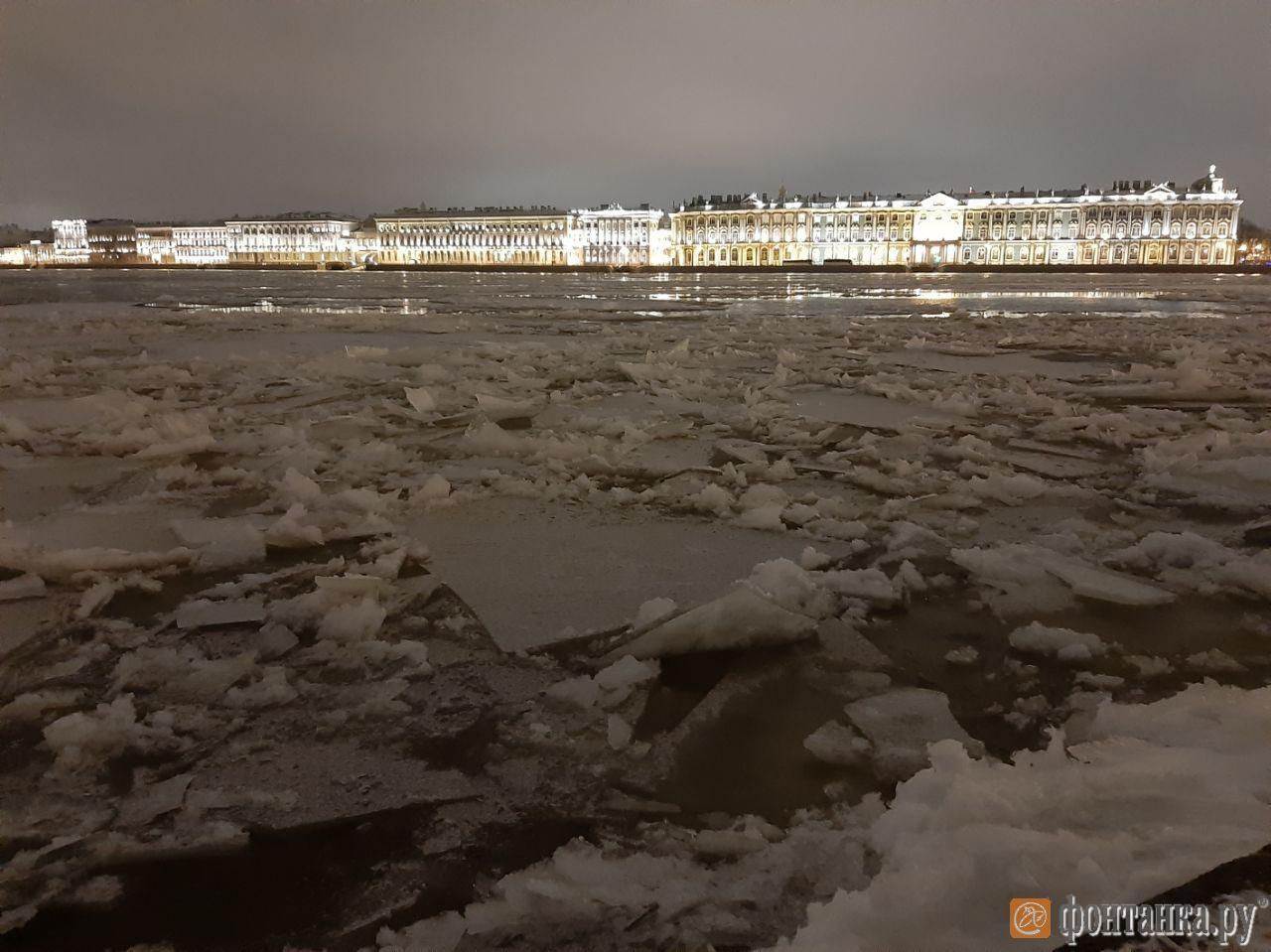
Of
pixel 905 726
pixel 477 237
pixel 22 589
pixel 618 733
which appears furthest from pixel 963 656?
pixel 477 237

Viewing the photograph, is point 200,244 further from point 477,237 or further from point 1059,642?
point 1059,642

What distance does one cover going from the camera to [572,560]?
258cm

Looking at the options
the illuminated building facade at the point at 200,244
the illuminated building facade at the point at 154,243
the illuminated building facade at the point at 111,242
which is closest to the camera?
the illuminated building facade at the point at 200,244

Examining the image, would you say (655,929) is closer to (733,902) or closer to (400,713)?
(733,902)

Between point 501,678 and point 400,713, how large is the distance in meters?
0.25

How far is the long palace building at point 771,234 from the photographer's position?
87.5m

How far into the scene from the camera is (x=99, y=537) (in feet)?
9.01

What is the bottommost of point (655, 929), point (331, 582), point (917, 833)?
point (655, 929)

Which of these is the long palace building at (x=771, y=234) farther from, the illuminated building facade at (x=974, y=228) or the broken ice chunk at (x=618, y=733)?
the broken ice chunk at (x=618, y=733)

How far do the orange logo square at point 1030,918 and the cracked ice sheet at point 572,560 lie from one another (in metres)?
1.24

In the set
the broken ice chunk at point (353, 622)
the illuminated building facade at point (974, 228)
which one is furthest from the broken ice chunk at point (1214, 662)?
the illuminated building facade at point (974, 228)

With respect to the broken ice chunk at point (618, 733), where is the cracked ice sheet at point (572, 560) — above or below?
above

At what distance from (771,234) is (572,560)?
104 metres

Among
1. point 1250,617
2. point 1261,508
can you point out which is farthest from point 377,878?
point 1261,508
